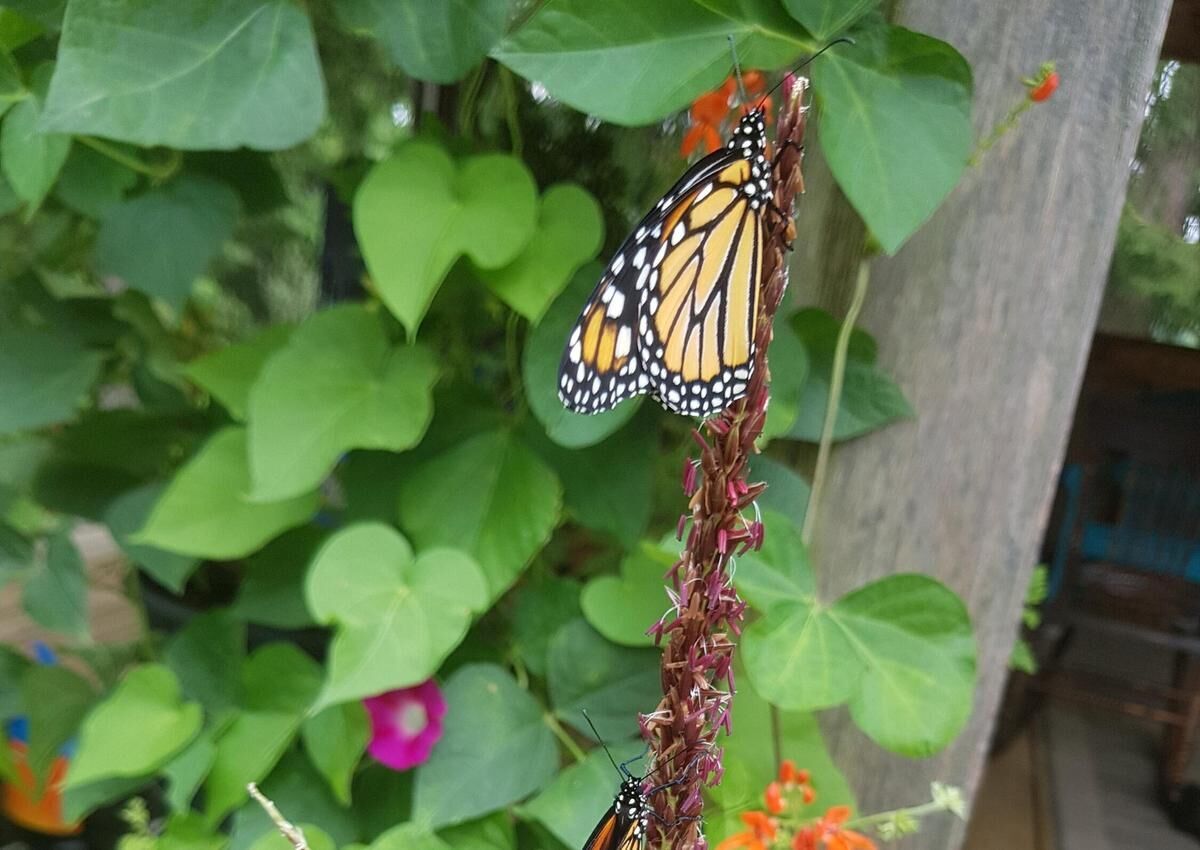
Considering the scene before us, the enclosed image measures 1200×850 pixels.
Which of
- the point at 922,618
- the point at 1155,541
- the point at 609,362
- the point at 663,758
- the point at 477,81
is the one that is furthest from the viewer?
the point at 1155,541

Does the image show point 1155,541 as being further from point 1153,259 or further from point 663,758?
point 663,758

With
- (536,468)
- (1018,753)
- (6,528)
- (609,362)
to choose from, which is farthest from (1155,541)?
(6,528)

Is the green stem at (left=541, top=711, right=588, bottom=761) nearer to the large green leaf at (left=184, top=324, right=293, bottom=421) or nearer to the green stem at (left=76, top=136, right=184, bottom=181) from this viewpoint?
the large green leaf at (left=184, top=324, right=293, bottom=421)

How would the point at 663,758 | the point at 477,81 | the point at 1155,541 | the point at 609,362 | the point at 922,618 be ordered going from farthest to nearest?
the point at 1155,541 → the point at 477,81 → the point at 922,618 → the point at 609,362 → the point at 663,758

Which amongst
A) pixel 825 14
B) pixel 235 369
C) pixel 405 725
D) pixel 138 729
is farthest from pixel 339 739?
pixel 825 14

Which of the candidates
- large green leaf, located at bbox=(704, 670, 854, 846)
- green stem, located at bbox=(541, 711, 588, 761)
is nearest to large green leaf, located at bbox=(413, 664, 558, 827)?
green stem, located at bbox=(541, 711, 588, 761)


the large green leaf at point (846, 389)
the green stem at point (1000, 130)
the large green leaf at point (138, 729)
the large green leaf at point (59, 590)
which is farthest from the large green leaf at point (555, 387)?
the large green leaf at point (59, 590)

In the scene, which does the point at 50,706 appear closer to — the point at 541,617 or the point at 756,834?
the point at 541,617
